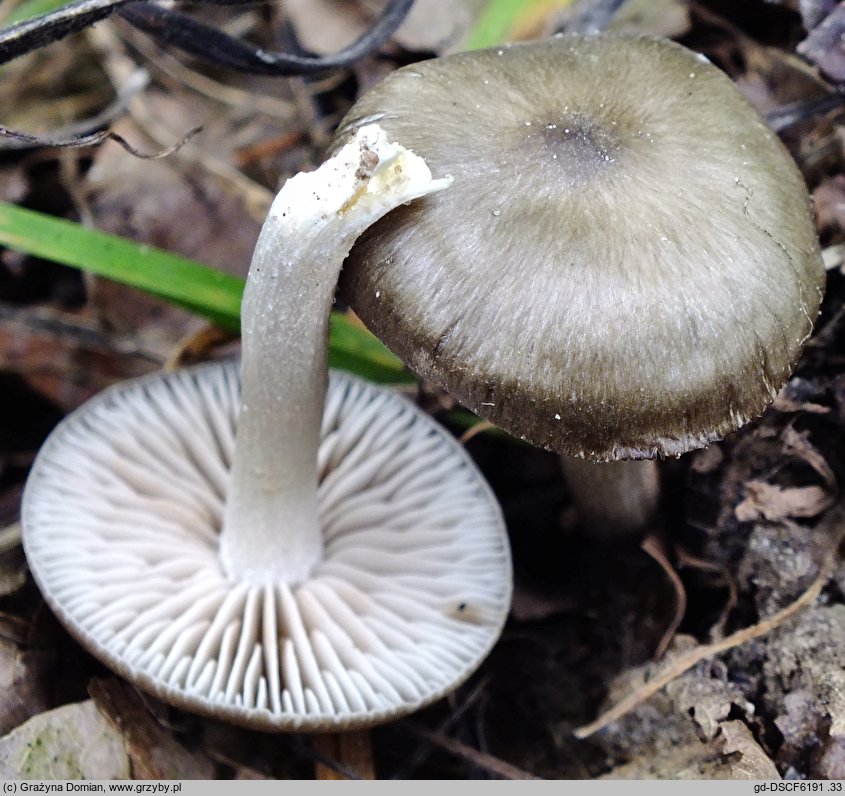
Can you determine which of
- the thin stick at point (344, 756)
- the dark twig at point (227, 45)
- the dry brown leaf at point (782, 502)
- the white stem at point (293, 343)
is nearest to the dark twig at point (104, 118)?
the dark twig at point (227, 45)

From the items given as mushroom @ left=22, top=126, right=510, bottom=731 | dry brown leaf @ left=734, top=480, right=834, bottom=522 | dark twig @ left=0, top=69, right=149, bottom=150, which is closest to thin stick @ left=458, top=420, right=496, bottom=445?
mushroom @ left=22, top=126, right=510, bottom=731

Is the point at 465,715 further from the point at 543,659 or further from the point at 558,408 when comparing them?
the point at 558,408

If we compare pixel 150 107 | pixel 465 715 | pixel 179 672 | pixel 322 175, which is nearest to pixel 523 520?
pixel 465 715

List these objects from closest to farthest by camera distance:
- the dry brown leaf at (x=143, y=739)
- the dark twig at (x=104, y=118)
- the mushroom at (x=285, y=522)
A: the mushroom at (x=285, y=522) → the dry brown leaf at (x=143, y=739) → the dark twig at (x=104, y=118)

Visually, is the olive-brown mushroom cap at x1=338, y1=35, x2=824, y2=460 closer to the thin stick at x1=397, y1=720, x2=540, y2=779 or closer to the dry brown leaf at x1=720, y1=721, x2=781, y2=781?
the dry brown leaf at x1=720, y1=721, x2=781, y2=781

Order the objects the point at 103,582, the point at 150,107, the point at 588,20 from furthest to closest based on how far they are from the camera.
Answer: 1. the point at 150,107
2. the point at 588,20
3. the point at 103,582

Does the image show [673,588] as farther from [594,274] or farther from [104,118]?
[104,118]

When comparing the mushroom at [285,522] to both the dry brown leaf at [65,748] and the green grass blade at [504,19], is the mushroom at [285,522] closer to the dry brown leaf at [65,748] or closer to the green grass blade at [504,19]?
the dry brown leaf at [65,748]
